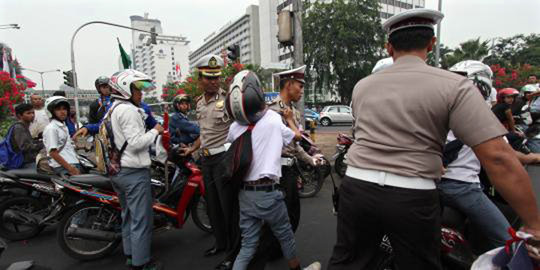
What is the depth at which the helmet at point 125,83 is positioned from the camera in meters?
2.34

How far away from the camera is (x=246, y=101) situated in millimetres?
1902

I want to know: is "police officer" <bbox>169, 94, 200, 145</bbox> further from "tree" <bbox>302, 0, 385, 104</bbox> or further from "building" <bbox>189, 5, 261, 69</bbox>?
"building" <bbox>189, 5, 261, 69</bbox>

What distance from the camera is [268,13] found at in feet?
195

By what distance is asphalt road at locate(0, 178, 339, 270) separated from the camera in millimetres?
2801

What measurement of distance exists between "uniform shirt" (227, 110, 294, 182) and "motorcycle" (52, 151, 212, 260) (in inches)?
49.9

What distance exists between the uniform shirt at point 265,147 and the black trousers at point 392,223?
2.15 ft

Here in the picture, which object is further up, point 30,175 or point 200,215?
point 30,175

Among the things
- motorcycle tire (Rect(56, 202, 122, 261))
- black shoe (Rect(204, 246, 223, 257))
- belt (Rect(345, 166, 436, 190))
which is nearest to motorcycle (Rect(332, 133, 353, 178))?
black shoe (Rect(204, 246, 223, 257))

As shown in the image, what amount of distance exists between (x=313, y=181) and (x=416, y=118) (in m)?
3.62

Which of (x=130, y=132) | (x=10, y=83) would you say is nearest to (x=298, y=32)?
(x=130, y=132)

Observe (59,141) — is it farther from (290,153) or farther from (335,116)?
(335,116)

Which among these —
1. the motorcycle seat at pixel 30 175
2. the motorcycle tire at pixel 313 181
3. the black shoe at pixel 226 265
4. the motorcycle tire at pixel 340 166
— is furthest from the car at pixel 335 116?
the black shoe at pixel 226 265

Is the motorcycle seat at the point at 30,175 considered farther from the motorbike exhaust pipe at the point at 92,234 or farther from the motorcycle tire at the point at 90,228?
the motorbike exhaust pipe at the point at 92,234

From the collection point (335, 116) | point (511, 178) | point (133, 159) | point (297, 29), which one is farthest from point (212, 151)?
point (335, 116)
